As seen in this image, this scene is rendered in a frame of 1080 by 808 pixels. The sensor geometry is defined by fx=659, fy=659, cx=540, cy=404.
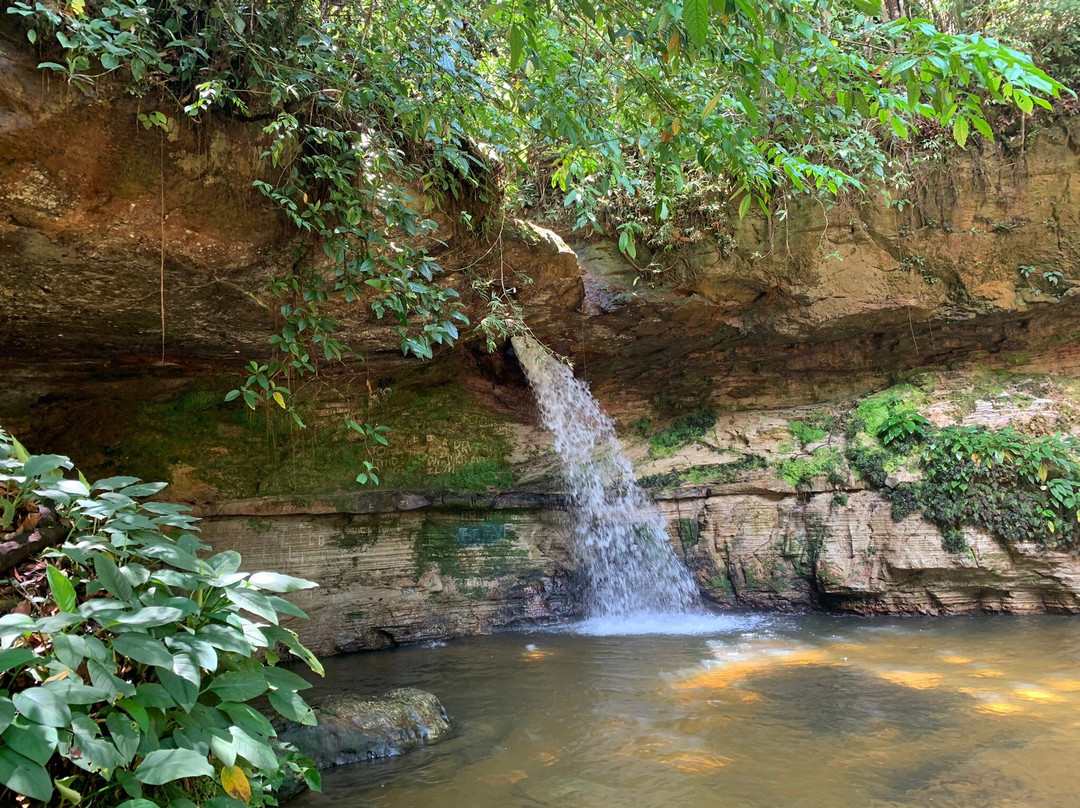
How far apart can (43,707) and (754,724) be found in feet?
10.8

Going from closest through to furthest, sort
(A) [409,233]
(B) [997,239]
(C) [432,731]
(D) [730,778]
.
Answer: (D) [730,778], (C) [432,731], (A) [409,233], (B) [997,239]

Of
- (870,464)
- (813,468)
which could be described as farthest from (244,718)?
(870,464)

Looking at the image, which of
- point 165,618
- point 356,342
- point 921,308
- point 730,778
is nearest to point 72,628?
point 165,618

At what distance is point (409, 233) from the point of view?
4.12 m

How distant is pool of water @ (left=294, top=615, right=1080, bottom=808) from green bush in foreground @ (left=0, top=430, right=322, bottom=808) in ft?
4.27

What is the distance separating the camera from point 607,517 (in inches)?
315

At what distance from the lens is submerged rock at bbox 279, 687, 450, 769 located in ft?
11.6

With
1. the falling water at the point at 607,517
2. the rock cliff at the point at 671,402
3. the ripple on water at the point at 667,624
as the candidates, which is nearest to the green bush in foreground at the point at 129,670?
the rock cliff at the point at 671,402

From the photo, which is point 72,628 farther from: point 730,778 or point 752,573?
point 752,573

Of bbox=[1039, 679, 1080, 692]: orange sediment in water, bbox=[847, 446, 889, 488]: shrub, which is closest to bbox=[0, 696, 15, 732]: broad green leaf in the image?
bbox=[1039, 679, 1080, 692]: orange sediment in water

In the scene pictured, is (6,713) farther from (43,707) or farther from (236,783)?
(236,783)

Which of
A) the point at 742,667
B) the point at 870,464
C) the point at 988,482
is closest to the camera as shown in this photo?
the point at 742,667

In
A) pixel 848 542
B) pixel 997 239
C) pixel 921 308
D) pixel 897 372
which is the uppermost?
pixel 997 239

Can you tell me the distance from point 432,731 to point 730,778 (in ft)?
5.66
